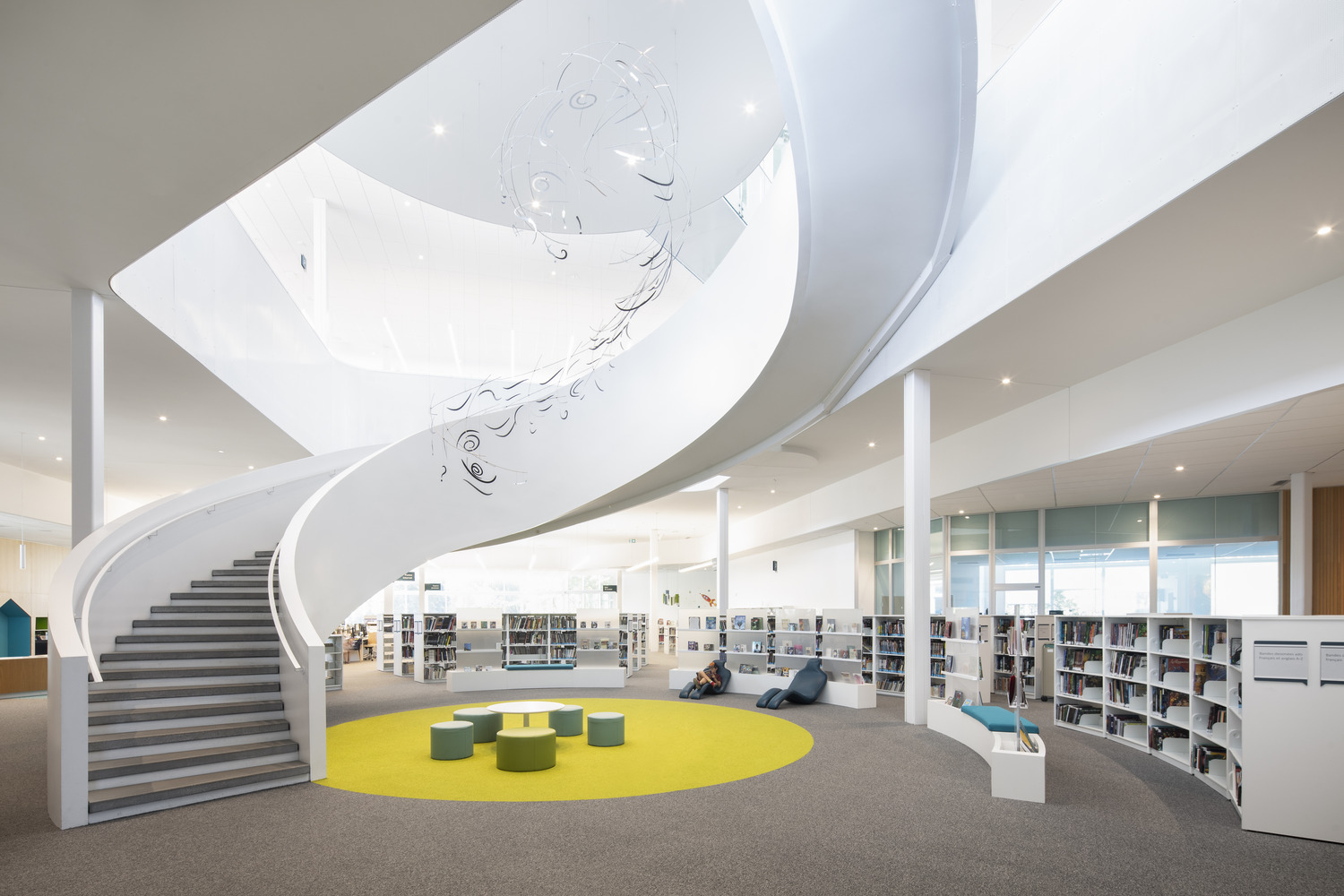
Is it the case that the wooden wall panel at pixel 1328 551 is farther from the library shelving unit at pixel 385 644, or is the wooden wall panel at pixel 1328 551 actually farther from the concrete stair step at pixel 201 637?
the library shelving unit at pixel 385 644

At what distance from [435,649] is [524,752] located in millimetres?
9778

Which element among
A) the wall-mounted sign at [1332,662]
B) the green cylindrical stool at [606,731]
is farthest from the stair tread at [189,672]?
the wall-mounted sign at [1332,662]

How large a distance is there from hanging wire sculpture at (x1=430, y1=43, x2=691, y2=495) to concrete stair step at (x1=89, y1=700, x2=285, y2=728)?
11.8 ft

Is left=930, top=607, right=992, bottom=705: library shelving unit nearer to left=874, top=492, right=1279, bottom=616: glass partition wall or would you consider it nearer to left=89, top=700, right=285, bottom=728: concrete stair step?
left=874, top=492, right=1279, bottom=616: glass partition wall

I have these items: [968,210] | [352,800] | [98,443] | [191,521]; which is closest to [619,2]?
[968,210]

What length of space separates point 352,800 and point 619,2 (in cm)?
944

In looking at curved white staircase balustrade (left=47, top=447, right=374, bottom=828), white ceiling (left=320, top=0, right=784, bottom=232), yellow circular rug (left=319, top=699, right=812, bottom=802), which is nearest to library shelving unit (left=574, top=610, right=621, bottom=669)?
yellow circular rug (left=319, top=699, right=812, bottom=802)

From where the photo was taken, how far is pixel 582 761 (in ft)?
26.5

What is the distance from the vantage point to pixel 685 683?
48.4ft

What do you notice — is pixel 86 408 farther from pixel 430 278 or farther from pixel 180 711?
pixel 430 278

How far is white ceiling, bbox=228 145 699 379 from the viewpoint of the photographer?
53.4ft

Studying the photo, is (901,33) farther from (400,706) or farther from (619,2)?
(400,706)

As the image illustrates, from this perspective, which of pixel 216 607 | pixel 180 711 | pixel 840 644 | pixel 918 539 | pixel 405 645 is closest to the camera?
pixel 180 711

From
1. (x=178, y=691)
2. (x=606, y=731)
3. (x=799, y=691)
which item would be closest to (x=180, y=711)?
(x=178, y=691)
